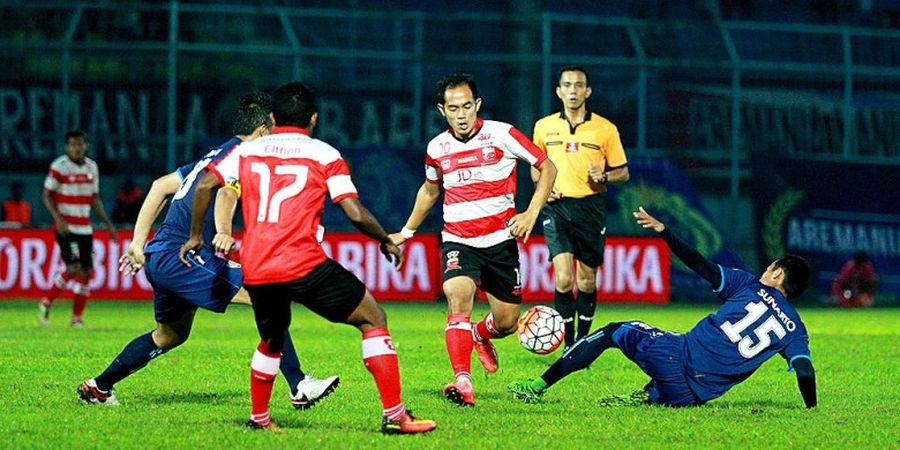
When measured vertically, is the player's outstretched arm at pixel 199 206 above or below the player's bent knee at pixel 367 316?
above

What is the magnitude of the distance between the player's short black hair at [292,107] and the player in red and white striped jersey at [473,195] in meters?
2.29

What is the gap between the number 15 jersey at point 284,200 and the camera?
8125 millimetres

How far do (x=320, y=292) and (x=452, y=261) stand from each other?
2573 millimetres

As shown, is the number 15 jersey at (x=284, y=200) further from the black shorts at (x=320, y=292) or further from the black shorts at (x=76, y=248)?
the black shorts at (x=76, y=248)

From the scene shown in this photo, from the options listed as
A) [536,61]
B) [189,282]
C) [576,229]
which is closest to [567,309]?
[576,229]

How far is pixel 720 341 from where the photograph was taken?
9742mm

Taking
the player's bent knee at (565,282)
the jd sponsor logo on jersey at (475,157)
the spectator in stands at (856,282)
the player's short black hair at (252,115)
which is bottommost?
the spectator in stands at (856,282)

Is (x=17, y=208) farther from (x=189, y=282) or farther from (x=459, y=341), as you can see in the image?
(x=189, y=282)

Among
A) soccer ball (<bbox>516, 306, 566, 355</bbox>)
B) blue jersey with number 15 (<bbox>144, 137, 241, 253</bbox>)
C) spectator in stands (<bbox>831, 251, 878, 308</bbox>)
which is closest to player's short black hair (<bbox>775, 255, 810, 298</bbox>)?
soccer ball (<bbox>516, 306, 566, 355</bbox>)

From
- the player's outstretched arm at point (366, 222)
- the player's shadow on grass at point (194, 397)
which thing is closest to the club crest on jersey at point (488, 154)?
the player's shadow on grass at point (194, 397)

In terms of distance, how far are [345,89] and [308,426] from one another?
56.9 feet

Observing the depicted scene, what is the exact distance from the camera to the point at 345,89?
84.7 feet

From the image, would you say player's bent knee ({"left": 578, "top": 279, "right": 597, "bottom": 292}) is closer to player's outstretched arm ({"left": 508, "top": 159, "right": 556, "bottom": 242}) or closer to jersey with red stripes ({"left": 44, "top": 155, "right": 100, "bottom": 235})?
player's outstretched arm ({"left": 508, "top": 159, "right": 556, "bottom": 242})

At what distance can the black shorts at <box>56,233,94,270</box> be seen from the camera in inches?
722
